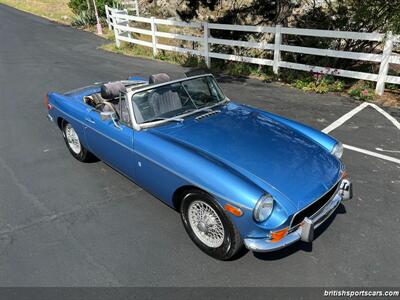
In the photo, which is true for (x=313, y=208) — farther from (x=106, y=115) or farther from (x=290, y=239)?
(x=106, y=115)

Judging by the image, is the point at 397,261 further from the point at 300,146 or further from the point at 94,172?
the point at 94,172

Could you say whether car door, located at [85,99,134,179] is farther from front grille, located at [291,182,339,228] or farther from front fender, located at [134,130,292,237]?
front grille, located at [291,182,339,228]

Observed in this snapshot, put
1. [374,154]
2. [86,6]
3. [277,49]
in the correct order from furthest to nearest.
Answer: [86,6], [277,49], [374,154]

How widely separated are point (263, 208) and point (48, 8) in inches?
1436

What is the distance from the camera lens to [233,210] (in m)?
3.17

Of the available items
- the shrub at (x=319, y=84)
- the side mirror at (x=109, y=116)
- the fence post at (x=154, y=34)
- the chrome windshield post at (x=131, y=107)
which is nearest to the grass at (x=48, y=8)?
the fence post at (x=154, y=34)

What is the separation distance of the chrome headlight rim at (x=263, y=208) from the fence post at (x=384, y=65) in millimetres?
6558

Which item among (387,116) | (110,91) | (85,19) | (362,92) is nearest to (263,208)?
(110,91)

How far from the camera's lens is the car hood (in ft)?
11.0

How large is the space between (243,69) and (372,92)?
4000 millimetres

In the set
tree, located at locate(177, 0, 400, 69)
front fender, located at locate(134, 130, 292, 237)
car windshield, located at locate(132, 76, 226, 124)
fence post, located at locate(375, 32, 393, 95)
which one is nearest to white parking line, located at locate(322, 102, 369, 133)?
fence post, located at locate(375, 32, 393, 95)

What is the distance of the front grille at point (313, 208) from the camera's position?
323 cm

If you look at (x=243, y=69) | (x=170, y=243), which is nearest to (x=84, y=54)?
(x=243, y=69)

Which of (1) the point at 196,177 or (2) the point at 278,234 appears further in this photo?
(1) the point at 196,177
